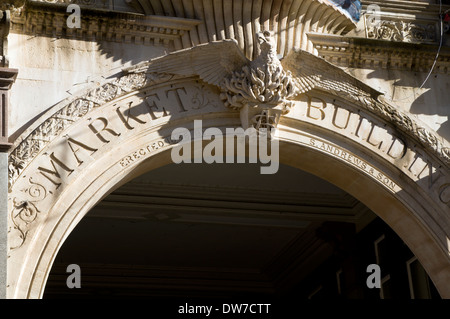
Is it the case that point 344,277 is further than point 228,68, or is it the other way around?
point 344,277

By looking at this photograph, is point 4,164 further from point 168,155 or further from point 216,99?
point 216,99

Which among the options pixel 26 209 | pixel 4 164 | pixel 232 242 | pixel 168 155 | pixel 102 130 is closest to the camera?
pixel 4 164

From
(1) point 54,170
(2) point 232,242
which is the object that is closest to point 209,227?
(2) point 232,242

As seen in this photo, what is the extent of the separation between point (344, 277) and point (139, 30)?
244 inches

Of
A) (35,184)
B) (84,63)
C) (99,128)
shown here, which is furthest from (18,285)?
(84,63)

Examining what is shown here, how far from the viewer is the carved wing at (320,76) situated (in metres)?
10.5

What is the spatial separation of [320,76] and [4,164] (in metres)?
3.67

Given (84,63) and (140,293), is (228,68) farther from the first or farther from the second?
(140,293)

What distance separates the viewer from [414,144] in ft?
35.5

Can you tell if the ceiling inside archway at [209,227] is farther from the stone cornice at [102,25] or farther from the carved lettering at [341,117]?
the stone cornice at [102,25]

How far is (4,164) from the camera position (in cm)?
902

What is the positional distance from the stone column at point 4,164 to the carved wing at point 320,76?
2.98 m
